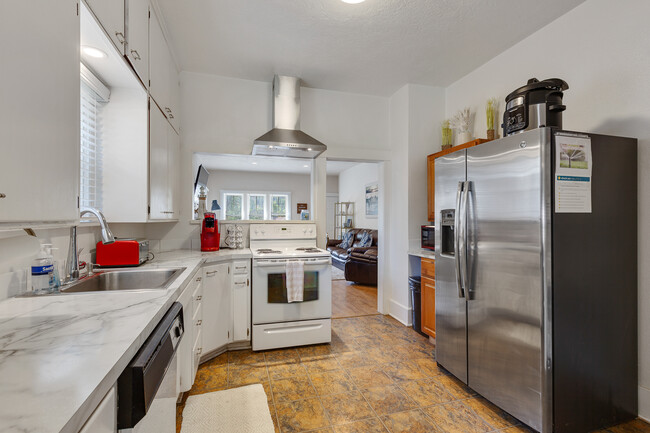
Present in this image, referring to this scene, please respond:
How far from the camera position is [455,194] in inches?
90.2

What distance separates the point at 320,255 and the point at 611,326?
209 centimetres

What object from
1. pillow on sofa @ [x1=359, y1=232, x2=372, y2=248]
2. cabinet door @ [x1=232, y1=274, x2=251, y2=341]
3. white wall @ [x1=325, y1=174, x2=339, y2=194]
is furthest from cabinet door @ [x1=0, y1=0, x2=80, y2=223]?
white wall @ [x1=325, y1=174, x2=339, y2=194]

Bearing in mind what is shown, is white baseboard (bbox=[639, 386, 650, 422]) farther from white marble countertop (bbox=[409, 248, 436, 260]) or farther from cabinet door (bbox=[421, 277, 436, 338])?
white marble countertop (bbox=[409, 248, 436, 260])

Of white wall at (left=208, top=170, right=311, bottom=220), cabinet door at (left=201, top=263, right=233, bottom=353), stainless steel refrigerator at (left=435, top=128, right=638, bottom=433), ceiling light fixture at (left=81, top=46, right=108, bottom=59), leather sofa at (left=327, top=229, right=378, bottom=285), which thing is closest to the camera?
ceiling light fixture at (left=81, top=46, right=108, bottom=59)

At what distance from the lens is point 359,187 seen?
8086 millimetres

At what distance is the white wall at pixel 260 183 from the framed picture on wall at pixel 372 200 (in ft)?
6.09

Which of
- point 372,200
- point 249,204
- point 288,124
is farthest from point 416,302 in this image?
point 249,204

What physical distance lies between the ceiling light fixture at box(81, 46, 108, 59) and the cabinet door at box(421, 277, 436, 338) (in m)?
2.94

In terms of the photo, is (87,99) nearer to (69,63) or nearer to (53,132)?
(69,63)

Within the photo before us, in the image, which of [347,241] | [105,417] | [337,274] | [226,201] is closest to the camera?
[105,417]

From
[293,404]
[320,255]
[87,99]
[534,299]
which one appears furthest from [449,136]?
[87,99]

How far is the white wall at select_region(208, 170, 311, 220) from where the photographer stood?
8.85 meters

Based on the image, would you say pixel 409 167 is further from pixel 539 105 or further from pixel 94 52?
pixel 94 52

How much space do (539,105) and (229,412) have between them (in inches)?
107
